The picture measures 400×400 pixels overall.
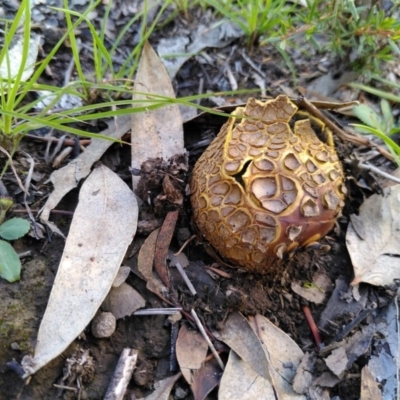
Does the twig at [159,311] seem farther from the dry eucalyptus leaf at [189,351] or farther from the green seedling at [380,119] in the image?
the green seedling at [380,119]

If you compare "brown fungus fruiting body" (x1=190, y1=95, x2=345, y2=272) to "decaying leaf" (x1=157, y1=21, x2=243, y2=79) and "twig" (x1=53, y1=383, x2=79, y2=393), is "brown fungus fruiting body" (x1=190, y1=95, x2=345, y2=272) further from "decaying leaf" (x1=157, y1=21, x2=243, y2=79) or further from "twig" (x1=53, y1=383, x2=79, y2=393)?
"decaying leaf" (x1=157, y1=21, x2=243, y2=79)

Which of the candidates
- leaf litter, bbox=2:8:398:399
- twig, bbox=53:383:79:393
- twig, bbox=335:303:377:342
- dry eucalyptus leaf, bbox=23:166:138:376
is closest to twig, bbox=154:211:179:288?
leaf litter, bbox=2:8:398:399

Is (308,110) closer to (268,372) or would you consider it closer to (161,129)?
(161,129)

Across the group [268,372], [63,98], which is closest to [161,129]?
[63,98]

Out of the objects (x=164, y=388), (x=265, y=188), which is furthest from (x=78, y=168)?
(x=164, y=388)

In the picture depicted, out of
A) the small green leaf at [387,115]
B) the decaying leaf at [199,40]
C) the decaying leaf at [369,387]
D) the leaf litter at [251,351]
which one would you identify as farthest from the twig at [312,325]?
the decaying leaf at [199,40]

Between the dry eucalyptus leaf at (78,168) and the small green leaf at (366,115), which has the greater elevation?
the small green leaf at (366,115)

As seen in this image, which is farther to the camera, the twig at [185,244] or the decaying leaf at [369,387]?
the twig at [185,244]

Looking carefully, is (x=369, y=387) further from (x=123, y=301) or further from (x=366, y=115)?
(x=366, y=115)
